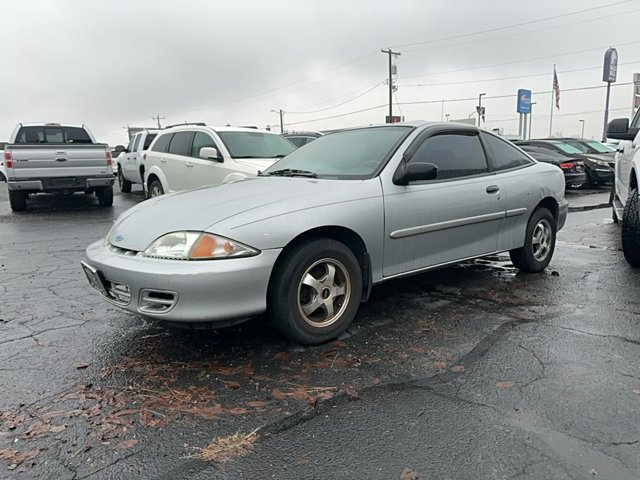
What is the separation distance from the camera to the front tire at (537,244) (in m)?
5.30

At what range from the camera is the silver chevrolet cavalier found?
314 centimetres

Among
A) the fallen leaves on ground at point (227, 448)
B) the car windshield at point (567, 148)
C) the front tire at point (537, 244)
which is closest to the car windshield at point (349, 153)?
the front tire at point (537, 244)

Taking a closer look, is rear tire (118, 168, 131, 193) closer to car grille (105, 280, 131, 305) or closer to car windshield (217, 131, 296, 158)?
car windshield (217, 131, 296, 158)

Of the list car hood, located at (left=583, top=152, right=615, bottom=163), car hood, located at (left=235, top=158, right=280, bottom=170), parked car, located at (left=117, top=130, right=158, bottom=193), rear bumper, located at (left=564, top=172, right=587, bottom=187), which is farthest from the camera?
car hood, located at (left=583, top=152, right=615, bottom=163)

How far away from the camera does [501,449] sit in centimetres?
235

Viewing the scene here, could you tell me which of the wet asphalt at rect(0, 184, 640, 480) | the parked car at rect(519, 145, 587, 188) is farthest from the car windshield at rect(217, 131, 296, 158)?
the parked car at rect(519, 145, 587, 188)

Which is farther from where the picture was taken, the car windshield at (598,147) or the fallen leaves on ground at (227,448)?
the car windshield at (598,147)

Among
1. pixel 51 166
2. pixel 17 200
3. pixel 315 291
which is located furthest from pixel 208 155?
pixel 17 200

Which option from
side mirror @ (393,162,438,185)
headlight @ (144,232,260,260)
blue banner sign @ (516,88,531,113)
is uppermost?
blue banner sign @ (516,88,531,113)

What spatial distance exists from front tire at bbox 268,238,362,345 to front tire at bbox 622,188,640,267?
3547 mm

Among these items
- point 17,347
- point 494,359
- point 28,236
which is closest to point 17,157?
point 28,236

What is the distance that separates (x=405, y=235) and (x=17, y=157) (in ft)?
30.3

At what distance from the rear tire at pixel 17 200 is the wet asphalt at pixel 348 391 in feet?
25.0

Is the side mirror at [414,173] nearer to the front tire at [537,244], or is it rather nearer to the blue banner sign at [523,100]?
the front tire at [537,244]
